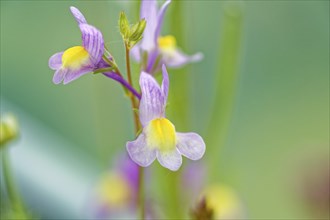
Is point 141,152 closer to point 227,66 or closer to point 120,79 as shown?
point 120,79

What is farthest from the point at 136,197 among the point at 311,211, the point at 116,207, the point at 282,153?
the point at 282,153

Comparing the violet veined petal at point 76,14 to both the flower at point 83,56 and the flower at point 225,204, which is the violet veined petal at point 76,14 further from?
the flower at point 225,204

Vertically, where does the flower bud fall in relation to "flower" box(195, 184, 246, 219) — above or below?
above

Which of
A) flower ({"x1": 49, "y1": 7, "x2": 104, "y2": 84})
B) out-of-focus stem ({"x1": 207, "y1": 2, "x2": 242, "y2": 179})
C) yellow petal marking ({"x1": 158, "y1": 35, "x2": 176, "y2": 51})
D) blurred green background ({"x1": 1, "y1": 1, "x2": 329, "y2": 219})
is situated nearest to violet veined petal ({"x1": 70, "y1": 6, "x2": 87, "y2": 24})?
flower ({"x1": 49, "y1": 7, "x2": 104, "y2": 84})

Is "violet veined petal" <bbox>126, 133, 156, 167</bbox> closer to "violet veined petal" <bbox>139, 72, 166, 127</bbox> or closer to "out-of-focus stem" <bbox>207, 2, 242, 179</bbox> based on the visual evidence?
"violet veined petal" <bbox>139, 72, 166, 127</bbox>

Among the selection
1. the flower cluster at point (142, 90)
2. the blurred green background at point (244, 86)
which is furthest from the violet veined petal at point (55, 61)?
the blurred green background at point (244, 86)

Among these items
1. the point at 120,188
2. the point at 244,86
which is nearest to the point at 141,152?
the point at 120,188
